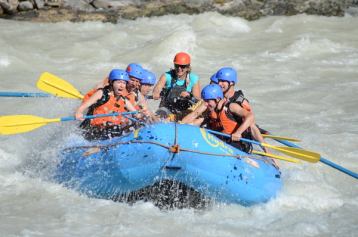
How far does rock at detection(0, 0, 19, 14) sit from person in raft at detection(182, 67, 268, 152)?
996 cm

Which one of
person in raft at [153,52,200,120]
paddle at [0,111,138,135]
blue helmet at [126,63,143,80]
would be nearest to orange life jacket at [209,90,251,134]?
paddle at [0,111,138,135]

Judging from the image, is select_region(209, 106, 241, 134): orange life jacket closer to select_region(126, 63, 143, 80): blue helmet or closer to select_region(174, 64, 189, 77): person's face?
select_region(126, 63, 143, 80): blue helmet

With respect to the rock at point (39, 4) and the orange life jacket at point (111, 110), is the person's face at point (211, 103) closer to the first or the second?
the orange life jacket at point (111, 110)

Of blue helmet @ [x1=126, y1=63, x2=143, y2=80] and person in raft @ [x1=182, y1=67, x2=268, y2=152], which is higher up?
blue helmet @ [x1=126, y1=63, x2=143, y2=80]

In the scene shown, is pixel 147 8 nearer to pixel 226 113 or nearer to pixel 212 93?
pixel 226 113

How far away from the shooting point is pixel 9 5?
15.8 m

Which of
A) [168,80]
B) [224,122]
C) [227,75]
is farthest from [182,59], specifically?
[224,122]

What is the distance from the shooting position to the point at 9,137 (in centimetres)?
837

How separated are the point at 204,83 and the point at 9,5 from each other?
6.38 metres

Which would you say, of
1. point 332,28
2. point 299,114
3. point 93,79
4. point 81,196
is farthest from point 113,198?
point 332,28

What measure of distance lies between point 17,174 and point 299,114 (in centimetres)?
488

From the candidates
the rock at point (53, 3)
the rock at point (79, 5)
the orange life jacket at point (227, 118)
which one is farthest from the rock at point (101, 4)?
the orange life jacket at point (227, 118)

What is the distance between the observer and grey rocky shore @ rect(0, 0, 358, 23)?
1587 cm

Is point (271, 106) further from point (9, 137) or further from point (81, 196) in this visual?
point (81, 196)
